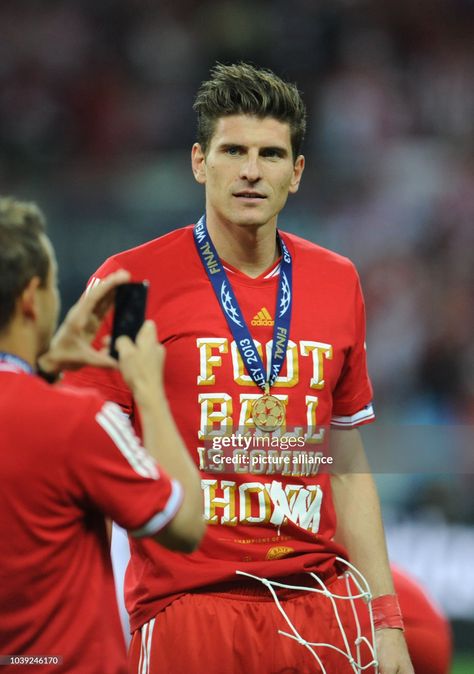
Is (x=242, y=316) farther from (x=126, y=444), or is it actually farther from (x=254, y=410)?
(x=126, y=444)

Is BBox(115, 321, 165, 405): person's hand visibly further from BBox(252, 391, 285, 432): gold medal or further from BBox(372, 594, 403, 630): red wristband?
BBox(372, 594, 403, 630): red wristband

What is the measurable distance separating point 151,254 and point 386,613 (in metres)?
1.33

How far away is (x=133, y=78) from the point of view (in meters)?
11.3

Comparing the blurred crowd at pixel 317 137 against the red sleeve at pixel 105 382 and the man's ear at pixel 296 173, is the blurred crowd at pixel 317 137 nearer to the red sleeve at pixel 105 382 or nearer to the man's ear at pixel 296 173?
the man's ear at pixel 296 173

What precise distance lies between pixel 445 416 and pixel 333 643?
5.27 metres

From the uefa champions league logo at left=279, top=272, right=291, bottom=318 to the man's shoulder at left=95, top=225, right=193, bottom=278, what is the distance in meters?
0.31

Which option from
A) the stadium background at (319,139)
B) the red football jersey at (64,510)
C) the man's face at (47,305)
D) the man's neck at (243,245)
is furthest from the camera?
the stadium background at (319,139)

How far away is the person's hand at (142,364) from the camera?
7.78 feet

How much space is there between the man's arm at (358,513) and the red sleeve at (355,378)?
0.08 m

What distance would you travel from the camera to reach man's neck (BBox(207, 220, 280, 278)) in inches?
143

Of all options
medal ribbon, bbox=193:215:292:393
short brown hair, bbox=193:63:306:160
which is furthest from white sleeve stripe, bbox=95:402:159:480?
short brown hair, bbox=193:63:306:160

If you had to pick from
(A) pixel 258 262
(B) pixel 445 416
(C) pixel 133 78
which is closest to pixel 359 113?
(C) pixel 133 78

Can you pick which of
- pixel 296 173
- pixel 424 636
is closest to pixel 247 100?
pixel 296 173

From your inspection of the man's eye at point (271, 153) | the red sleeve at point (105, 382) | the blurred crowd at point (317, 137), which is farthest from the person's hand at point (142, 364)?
the blurred crowd at point (317, 137)
